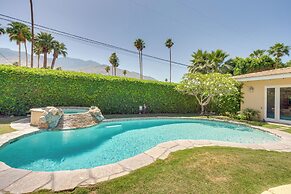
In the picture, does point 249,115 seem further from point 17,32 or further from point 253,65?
point 17,32

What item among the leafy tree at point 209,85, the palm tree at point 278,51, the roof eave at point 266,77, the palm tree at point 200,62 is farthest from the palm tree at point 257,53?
the roof eave at point 266,77

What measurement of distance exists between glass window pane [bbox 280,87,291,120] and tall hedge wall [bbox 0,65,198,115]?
25.7 ft

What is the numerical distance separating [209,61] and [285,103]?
17.0 metres

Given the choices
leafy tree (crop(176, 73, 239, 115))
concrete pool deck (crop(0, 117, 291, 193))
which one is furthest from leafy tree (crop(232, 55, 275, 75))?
concrete pool deck (crop(0, 117, 291, 193))

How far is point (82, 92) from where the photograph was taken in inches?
509

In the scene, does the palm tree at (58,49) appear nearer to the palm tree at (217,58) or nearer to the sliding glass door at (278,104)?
the palm tree at (217,58)

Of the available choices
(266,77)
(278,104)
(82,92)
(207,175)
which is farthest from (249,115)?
(82,92)

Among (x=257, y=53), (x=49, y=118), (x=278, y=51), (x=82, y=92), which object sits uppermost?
(x=257, y=53)

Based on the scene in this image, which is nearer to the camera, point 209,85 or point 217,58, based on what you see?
point 209,85

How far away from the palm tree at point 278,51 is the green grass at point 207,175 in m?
32.1

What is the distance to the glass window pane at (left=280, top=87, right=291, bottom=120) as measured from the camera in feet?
35.6

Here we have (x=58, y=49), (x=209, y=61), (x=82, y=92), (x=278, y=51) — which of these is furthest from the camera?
(x=58, y=49)

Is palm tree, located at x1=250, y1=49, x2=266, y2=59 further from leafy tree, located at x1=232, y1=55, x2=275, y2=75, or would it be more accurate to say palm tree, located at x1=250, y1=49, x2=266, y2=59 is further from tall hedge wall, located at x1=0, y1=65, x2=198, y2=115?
tall hedge wall, located at x1=0, y1=65, x2=198, y2=115

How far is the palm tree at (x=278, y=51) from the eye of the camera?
28.4 metres
